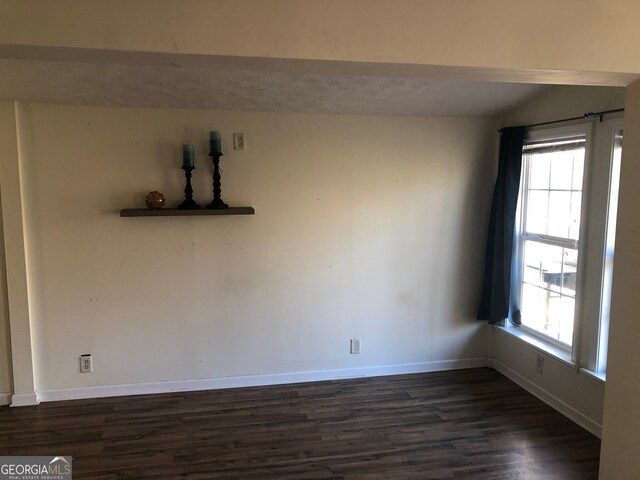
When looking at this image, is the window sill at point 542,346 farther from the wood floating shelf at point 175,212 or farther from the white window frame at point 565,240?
the wood floating shelf at point 175,212

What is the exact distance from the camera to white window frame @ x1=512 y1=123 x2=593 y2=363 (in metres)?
3.16

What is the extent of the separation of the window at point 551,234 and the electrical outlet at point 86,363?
3369mm

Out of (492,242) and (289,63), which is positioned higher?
(289,63)

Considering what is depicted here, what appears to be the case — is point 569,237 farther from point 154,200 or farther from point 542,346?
point 154,200

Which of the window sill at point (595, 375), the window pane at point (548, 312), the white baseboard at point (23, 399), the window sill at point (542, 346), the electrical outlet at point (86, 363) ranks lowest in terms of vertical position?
the white baseboard at point (23, 399)

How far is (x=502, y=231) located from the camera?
12.8 ft

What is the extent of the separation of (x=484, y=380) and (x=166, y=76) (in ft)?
10.7

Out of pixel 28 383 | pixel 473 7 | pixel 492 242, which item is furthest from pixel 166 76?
pixel 492 242

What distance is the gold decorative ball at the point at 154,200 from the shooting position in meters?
3.46

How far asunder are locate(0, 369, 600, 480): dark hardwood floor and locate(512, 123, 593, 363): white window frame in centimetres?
48

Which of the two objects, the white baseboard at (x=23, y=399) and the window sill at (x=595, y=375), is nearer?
the window sill at (x=595, y=375)

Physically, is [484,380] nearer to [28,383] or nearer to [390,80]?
[390,80]

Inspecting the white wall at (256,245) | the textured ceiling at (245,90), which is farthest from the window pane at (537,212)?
the textured ceiling at (245,90)

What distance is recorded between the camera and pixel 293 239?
12.6 ft
